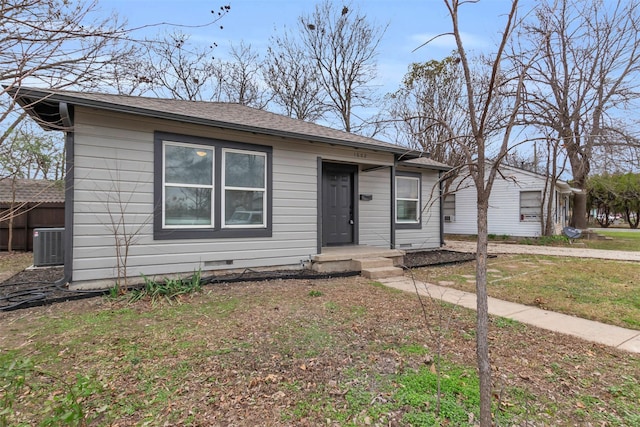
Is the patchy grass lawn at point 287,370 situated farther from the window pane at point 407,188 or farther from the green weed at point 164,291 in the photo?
the window pane at point 407,188

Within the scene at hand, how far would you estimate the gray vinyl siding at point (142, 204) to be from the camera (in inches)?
190

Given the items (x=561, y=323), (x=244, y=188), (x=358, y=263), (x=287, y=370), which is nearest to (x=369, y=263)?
(x=358, y=263)

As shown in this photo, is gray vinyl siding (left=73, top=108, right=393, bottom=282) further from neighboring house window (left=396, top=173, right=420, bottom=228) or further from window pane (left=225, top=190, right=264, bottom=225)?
neighboring house window (left=396, top=173, right=420, bottom=228)

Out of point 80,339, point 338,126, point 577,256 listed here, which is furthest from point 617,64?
point 80,339

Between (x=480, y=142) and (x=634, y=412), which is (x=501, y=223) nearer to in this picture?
(x=634, y=412)

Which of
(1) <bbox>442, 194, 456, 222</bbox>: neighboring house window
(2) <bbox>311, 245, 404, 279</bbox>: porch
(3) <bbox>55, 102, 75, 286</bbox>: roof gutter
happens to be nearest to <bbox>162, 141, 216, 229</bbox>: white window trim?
(3) <bbox>55, 102, 75, 286</bbox>: roof gutter

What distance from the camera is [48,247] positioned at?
22.4 ft

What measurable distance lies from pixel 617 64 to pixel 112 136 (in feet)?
57.7

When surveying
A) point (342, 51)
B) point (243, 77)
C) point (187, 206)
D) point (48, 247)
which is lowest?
point (48, 247)

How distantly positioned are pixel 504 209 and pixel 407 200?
8213 millimetres

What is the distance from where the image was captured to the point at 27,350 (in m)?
2.91

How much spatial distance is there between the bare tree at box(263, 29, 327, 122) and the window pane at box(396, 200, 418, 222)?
1021 centimetres

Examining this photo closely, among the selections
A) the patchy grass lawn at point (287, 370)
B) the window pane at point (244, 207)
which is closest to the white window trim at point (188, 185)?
the window pane at point (244, 207)

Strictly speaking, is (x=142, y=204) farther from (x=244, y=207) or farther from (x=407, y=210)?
(x=407, y=210)
